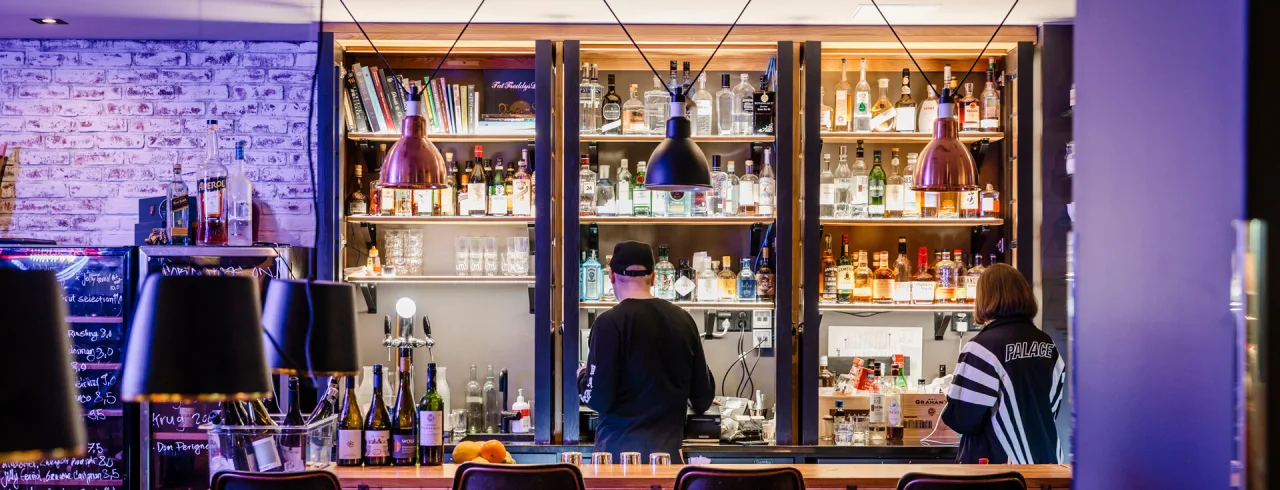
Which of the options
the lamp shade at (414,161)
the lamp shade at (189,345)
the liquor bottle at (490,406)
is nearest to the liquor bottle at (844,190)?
the liquor bottle at (490,406)

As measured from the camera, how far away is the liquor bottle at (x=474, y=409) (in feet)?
14.5

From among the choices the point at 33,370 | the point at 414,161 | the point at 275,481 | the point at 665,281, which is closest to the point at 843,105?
the point at 665,281

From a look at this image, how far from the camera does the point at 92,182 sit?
4.42 m

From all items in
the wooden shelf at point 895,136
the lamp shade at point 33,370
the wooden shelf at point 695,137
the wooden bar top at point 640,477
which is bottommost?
the wooden bar top at point 640,477

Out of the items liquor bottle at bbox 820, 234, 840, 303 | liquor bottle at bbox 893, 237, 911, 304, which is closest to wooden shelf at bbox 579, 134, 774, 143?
liquor bottle at bbox 820, 234, 840, 303

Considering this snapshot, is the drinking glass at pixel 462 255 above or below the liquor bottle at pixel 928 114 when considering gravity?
below

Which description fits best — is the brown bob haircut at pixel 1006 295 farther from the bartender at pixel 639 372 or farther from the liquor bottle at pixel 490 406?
the liquor bottle at pixel 490 406

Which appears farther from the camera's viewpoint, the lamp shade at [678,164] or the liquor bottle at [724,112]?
the liquor bottle at [724,112]

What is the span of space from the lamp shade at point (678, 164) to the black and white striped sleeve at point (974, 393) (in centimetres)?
109

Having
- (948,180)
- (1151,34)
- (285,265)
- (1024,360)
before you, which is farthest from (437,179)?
(1151,34)

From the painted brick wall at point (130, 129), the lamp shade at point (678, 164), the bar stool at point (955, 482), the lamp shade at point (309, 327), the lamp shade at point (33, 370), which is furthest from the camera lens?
the painted brick wall at point (130, 129)

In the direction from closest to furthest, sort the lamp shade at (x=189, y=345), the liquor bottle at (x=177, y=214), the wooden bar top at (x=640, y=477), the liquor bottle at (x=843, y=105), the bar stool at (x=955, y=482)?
the lamp shade at (x=189, y=345) < the bar stool at (x=955, y=482) < the wooden bar top at (x=640, y=477) < the liquor bottle at (x=177, y=214) < the liquor bottle at (x=843, y=105)

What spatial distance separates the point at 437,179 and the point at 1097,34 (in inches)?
87.5

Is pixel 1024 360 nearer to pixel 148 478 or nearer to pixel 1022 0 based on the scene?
pixel 1022 0
